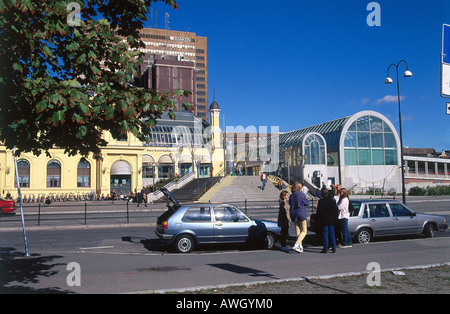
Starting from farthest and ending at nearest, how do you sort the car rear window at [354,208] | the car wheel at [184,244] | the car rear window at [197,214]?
the car rear window at [354,208]
the car rear window at [197,214]
the car wheel at [184,244]

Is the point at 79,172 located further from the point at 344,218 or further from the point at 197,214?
the point at 344,218

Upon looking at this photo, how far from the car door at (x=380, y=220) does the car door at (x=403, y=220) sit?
21 cm

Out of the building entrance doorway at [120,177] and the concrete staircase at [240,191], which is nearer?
the concrete staircase at [240,191]

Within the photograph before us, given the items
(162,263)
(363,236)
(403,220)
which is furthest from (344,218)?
(162,263)

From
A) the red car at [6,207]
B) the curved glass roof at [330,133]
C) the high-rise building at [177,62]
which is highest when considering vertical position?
the high-rise building at [177,62]

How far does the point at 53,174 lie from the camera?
152 ft

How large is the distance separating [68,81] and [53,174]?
148ft

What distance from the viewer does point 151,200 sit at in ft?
128

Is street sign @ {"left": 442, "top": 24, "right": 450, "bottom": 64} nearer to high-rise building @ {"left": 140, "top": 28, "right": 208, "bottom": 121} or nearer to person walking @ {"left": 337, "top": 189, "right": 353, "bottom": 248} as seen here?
person walking @ {"left": 337, "top": 189, "right": 353, "bottom": 248}

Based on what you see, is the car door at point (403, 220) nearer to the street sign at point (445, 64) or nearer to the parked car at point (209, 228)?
the parked car at point (209, 228)

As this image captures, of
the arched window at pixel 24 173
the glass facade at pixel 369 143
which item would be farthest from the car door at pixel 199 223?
the glass facade at pixel 369 143

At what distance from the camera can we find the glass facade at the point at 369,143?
51.7 m
